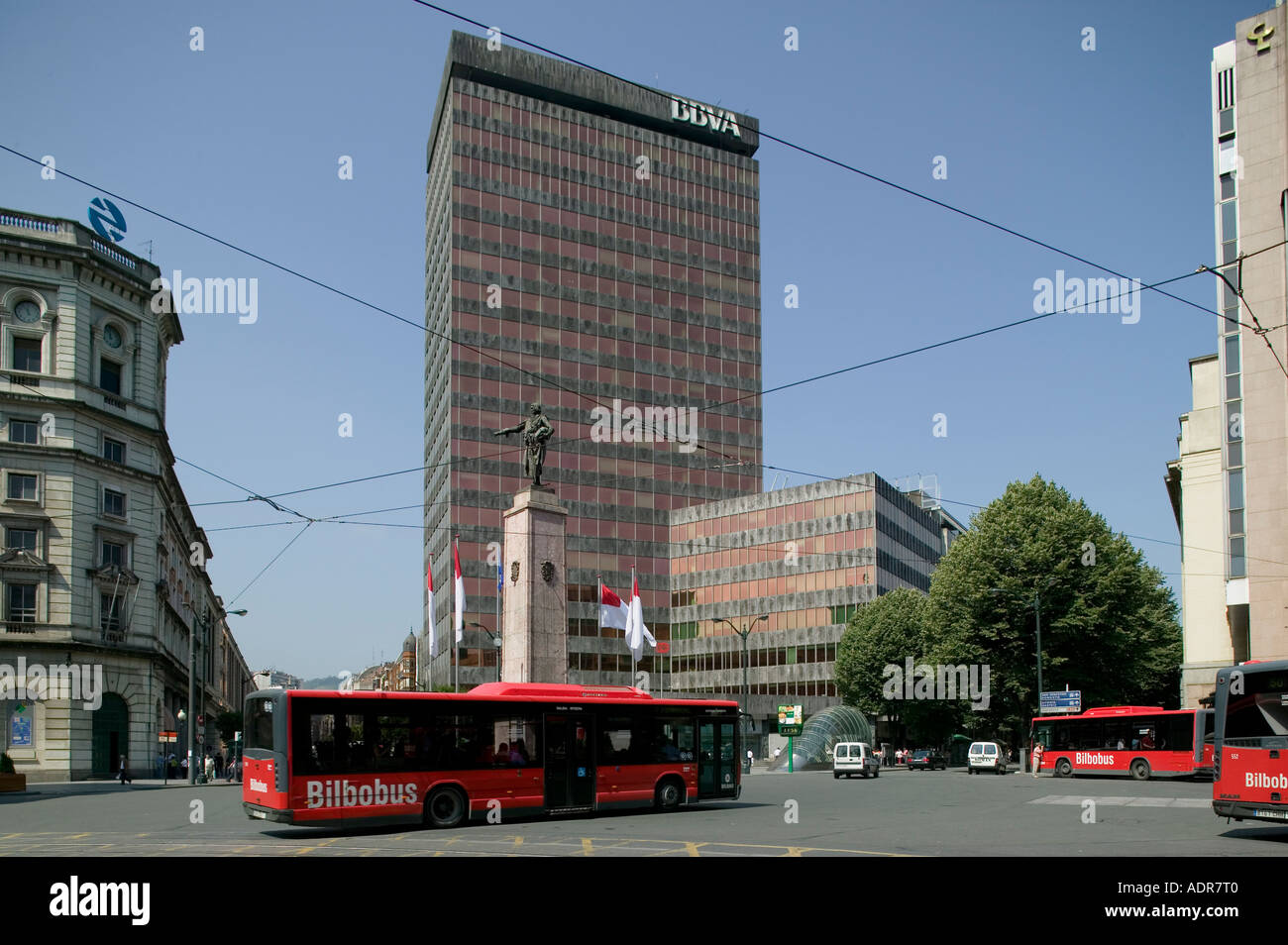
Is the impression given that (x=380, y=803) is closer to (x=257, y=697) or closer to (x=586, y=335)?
(x=257, y=697)

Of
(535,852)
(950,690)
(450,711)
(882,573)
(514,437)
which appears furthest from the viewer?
(514,437)

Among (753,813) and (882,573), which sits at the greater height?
(882,573)

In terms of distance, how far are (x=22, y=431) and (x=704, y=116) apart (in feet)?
268

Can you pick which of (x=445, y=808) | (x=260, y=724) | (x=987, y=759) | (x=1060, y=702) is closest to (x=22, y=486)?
(x=260, y=724)

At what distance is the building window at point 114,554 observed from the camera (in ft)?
174

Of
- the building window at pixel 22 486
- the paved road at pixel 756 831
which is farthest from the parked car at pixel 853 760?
the building window at pixel 22 486

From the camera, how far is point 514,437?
328ft

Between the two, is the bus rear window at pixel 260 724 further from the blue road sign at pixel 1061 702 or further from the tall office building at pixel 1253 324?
the tall office building at pixel 1253 324

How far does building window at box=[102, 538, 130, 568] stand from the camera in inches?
2087

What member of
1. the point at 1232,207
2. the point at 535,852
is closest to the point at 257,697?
the point at 535,852

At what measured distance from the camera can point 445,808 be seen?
2284cm

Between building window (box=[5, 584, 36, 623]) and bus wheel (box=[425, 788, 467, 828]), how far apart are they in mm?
34398
